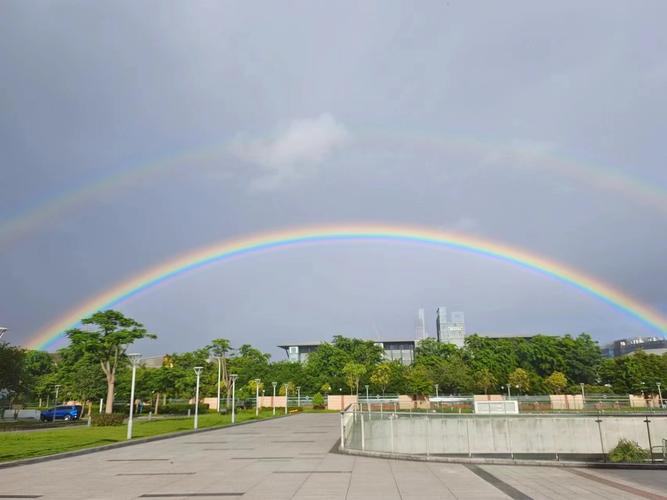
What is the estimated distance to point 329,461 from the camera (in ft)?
55.1

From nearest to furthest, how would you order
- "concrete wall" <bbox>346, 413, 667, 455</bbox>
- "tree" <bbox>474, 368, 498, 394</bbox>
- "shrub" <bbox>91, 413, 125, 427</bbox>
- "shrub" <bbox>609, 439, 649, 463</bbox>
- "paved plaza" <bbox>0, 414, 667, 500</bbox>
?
"paved plaza" <bbox>0, 414, 667, 500</bbox>
"shrub" <bbox>609, 439, 649, 463</bbox>
"concrete wall" <bbox>346, 413, 667, 455</bbox>
"shrub" <bbox>91, 413, 125, 427</bbox>
"tree" <bbox>474, 368, 498, 394</bbox>

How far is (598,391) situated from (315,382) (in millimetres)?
48032

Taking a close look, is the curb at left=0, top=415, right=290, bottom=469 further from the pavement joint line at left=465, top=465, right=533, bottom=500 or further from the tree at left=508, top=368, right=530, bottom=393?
the tree at left=508, top=368, right=530, bottom=393

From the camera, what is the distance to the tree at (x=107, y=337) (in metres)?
46.2

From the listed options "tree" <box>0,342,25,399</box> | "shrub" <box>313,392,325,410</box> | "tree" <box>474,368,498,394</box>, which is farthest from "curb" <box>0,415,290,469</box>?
"tree" <box>474,368,498,394</box>

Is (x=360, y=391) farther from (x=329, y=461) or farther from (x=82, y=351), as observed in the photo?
(x=329, y=461)

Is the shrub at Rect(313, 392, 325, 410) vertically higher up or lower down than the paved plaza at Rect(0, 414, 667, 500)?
lower down

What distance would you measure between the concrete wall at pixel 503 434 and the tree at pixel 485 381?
52.0 m

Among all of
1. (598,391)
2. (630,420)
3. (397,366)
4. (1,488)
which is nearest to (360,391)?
(397,366)

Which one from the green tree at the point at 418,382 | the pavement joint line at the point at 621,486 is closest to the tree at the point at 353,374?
the green tree at the point at 418,382

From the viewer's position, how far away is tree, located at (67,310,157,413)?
46188mm

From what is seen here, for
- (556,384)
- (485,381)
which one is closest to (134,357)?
(485,381)

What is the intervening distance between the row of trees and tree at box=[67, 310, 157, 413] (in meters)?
0.09

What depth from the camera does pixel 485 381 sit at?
78188mm
